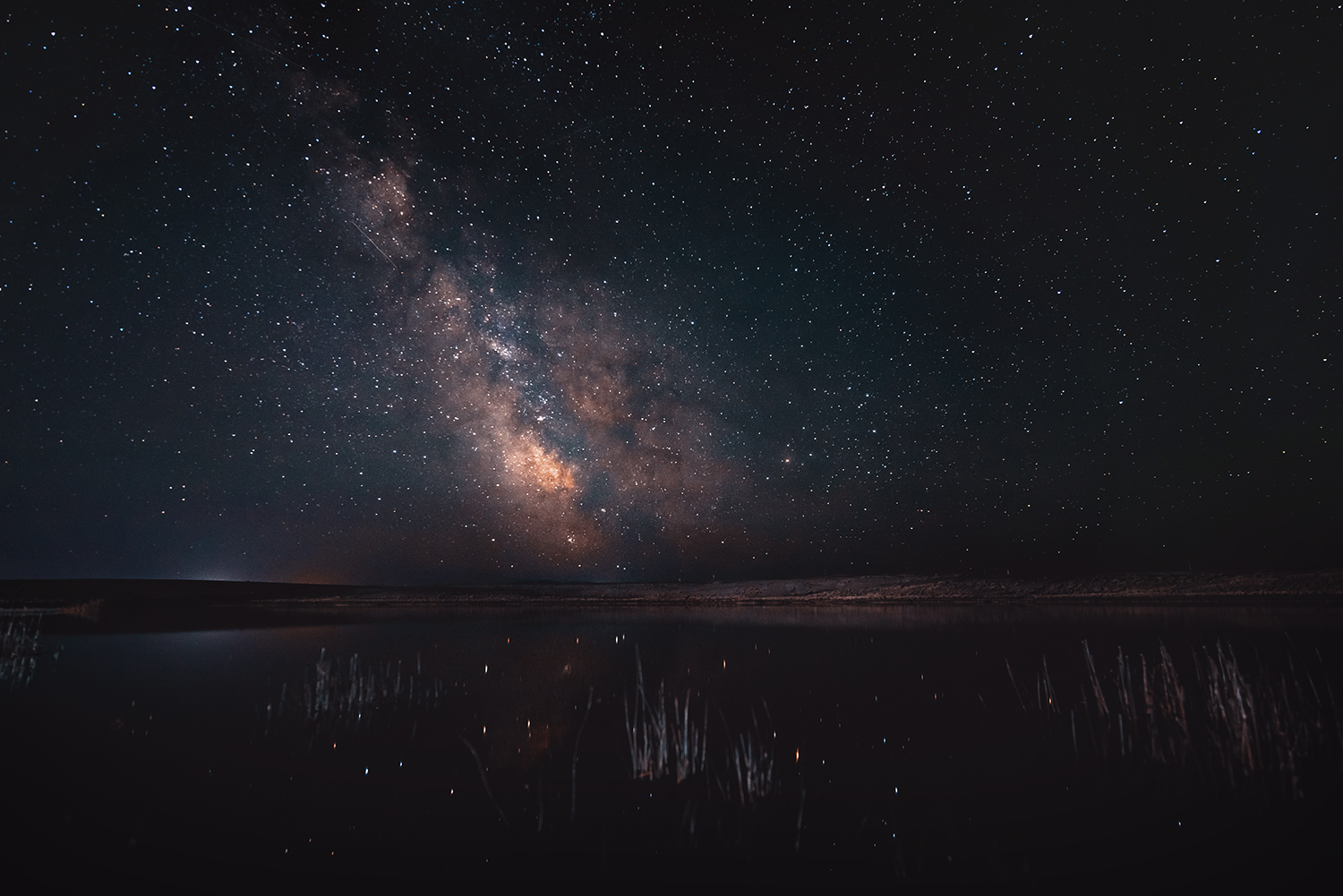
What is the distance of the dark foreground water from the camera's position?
17.2ft

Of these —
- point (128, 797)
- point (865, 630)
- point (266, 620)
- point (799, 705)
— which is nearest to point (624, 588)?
point (266, 620)

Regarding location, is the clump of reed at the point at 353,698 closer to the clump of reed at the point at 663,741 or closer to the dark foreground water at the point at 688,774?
the dark foreground water at the point at 688,774

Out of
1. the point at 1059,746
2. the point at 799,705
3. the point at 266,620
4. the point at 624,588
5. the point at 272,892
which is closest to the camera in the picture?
the point at 272,892

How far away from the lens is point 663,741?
7.98m

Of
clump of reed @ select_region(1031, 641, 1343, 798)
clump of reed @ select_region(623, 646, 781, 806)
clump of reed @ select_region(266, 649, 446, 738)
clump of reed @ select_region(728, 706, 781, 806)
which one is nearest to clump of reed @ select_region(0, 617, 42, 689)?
clump of reed @ select_region(266, 649, 446, 738)

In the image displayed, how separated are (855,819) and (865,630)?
742 inches

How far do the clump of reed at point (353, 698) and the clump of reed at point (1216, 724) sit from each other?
36.2ft

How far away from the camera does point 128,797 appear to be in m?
6.90

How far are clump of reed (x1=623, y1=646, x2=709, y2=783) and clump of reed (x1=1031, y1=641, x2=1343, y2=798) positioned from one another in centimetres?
507

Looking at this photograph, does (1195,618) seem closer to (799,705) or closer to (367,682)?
(799,705)

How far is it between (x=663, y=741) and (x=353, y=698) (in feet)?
23.5

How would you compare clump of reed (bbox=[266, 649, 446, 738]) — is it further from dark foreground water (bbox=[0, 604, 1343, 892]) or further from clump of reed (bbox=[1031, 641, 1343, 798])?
clump of reed (bbox=[1031, 641, 1343, 798])

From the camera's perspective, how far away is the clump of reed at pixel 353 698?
1032 cm

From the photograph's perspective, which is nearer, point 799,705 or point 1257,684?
point 1257,684
